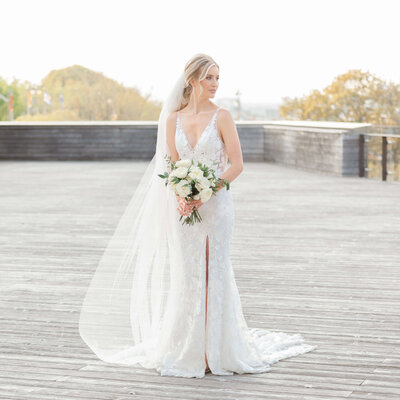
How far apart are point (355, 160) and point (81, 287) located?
11.2 meters

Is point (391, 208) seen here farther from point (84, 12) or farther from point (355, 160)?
point (84, 12)

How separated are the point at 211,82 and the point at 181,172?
1.71 feet

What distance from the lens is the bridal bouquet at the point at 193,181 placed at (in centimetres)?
439

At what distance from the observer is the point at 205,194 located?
14.4 feet

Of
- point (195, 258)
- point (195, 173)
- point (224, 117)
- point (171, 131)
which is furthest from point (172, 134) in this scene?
point (195, 258)

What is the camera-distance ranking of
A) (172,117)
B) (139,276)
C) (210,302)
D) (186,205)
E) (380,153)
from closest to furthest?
(186,205), (210,302), (172,117), (139,276), (380,153)

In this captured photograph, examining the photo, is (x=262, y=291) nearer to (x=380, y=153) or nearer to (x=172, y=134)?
(x=172, y=134)

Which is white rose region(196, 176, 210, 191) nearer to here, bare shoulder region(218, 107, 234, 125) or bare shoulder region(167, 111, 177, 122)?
bare shoulder region(218, 107, 234, 125)

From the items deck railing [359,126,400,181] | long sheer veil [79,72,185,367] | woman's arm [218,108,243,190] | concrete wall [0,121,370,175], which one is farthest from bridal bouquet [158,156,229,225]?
concrete wall [0,121,370,175]

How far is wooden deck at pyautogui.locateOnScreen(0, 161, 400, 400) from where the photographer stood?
4379 millimetres

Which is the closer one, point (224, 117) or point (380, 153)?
point (224, 117)

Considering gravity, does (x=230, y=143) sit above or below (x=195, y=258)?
above

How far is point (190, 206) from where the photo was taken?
452cm

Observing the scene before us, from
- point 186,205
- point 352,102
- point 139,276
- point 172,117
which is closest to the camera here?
point 186,205
